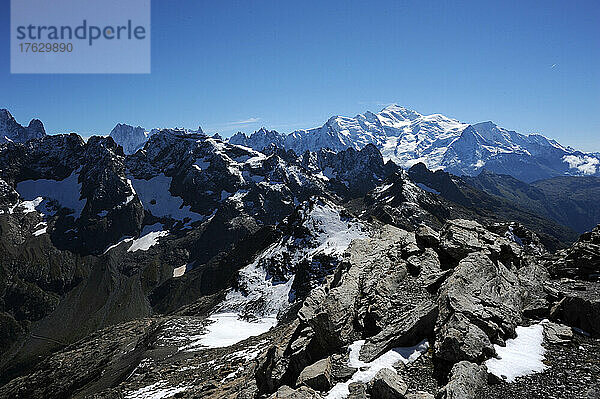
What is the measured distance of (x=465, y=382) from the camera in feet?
45.9

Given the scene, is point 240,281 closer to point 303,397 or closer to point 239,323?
point 239,323

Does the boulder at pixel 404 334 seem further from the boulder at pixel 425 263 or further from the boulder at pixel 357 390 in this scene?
the boulder at pixel 425 263

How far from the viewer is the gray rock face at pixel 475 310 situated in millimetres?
16047

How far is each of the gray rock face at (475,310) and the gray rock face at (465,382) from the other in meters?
0.72

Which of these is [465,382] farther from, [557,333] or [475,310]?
[557,333]

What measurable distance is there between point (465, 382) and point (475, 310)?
5.38 meters

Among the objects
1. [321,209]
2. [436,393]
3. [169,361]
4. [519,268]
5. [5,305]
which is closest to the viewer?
[436,393]

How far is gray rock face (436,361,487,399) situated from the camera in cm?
1345

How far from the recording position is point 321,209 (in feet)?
384

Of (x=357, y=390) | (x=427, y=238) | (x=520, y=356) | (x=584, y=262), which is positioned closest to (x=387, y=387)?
(x=357, y=390)

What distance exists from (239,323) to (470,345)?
68.6 m

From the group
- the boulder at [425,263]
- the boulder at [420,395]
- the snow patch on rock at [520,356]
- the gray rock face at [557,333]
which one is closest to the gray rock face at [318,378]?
the boulder at [420,395]

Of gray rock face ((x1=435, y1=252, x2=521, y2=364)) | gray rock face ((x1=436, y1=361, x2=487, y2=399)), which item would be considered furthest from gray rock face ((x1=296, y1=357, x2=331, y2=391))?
gray rock face ((x1=435, y1=252, x2=521, y2=364))

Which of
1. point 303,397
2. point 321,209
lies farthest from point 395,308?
point 321,209
